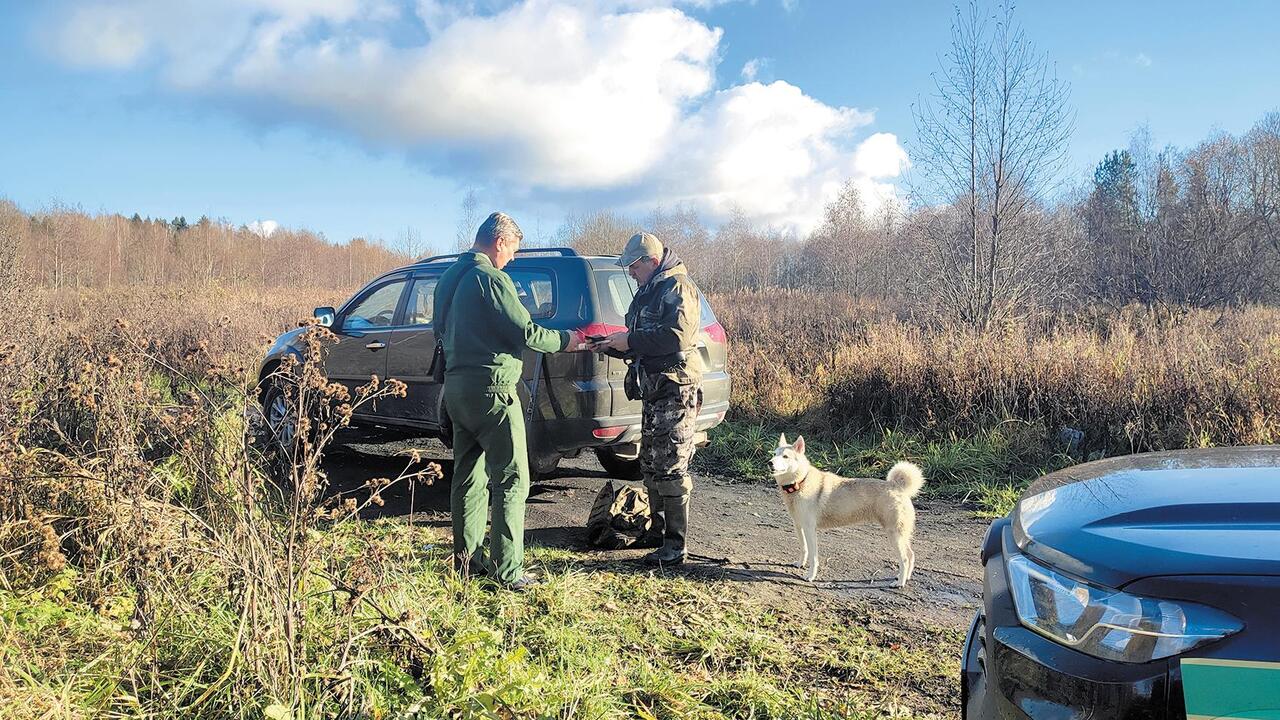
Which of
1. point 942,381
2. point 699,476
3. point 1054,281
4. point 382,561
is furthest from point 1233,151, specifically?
point 382,561

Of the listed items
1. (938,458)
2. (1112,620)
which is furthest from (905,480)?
(938,458)

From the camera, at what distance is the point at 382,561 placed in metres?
2.73

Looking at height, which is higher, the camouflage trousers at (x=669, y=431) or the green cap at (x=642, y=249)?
the green cap at (x=642, y=249)

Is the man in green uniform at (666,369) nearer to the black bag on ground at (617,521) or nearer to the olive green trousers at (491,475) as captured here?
the black bag on ground at (617,521)

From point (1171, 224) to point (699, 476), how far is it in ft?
55.3

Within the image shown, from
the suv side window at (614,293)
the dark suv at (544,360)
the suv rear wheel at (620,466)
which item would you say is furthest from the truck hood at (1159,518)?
the suv rear wheel at (620,466)

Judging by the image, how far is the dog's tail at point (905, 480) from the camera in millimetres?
4270

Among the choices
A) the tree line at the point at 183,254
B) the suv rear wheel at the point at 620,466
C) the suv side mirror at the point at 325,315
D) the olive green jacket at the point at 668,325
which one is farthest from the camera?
the tree line at the point at 183,254

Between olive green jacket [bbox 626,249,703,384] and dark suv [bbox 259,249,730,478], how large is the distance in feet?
2.53

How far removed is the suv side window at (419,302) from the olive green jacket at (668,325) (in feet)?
8.76

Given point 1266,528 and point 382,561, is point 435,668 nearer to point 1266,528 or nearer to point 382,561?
point 382,561

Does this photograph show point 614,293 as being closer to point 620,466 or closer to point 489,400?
point 489,400

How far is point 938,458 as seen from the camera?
692cm

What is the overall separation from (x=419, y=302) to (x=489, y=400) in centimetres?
287
